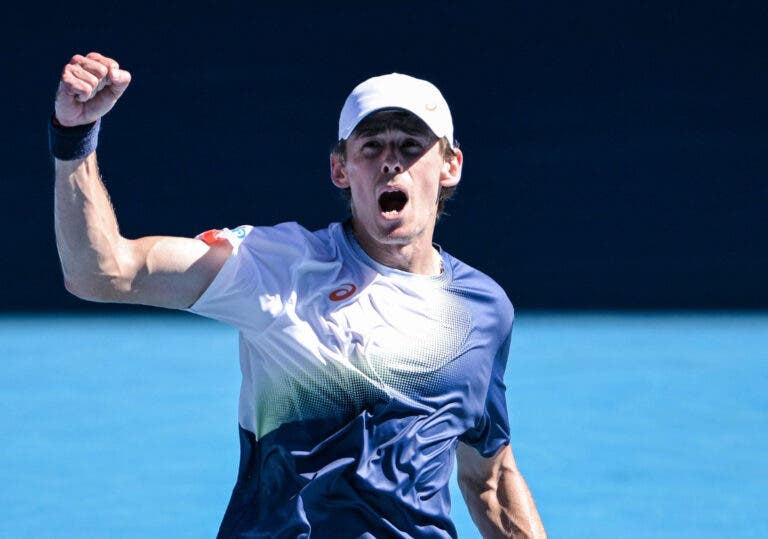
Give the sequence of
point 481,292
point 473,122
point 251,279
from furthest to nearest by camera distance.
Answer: point 473,122
point 481,292
point 251,279

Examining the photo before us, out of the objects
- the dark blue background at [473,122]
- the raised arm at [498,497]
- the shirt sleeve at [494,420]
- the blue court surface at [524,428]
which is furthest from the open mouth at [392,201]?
the dark blue background at [473,122]

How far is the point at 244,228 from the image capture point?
217cm

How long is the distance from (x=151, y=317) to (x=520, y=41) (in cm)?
337

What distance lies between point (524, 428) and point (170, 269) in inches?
137

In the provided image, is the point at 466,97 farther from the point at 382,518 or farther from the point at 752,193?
the point at 382,518

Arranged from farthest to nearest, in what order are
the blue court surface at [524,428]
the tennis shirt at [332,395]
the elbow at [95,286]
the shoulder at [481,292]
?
the blue court surface at [524,428] < the shoulder at [481,292] < the tennis shirt at [332,395] < the elbow at [95,286]

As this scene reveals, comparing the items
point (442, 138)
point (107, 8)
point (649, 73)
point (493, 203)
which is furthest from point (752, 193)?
point (442, 138)

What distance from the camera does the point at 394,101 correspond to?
7.40 feet

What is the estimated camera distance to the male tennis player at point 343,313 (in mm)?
1958

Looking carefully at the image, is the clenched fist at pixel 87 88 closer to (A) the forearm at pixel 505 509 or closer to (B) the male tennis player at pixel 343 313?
(B) the male tennis player at pixel 343 313

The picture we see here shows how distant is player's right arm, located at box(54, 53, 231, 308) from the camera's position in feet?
6.10

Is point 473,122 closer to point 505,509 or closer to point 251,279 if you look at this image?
point 505,509

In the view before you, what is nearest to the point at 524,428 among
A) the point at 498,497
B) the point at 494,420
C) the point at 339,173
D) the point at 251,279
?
A: the point at 498,497

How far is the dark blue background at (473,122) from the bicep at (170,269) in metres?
7.04
